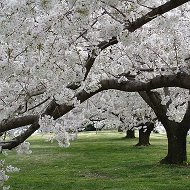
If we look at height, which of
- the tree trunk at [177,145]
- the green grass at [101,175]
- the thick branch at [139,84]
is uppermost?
the thick branch at [139,84]

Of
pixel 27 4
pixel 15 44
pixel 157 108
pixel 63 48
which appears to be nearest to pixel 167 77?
pixel 63 48

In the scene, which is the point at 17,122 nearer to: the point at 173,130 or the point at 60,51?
the point at 60,51

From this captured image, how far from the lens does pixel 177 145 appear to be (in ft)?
69.8

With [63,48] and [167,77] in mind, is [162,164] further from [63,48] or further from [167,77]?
[63,48]

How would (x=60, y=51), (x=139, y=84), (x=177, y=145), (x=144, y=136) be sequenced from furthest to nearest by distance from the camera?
(x=144, y=136)
(x=177, y=145)
(x=139, y=84)
(x=60, y=51)

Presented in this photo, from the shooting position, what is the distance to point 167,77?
9812 mm

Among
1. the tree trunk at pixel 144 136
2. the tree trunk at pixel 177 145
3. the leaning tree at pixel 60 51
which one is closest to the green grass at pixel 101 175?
the tree trunk at pixel 177 145

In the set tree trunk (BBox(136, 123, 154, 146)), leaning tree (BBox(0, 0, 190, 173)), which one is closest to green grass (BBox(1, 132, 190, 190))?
leaning tree (BBox(0, 0, 190, 173))

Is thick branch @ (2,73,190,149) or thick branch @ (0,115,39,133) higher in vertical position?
thick branch @ (2,73,190,149)

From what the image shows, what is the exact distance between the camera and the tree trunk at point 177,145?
69.5ft

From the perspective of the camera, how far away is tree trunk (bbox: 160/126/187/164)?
834 inches

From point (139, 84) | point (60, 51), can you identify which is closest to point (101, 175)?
point (139, 84)

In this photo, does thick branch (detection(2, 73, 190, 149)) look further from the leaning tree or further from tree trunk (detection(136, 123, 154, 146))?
tree trunk (detection(136, 123, 154, 146))

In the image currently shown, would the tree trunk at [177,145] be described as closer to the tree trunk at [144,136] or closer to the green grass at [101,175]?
the green grass at [101,175]
